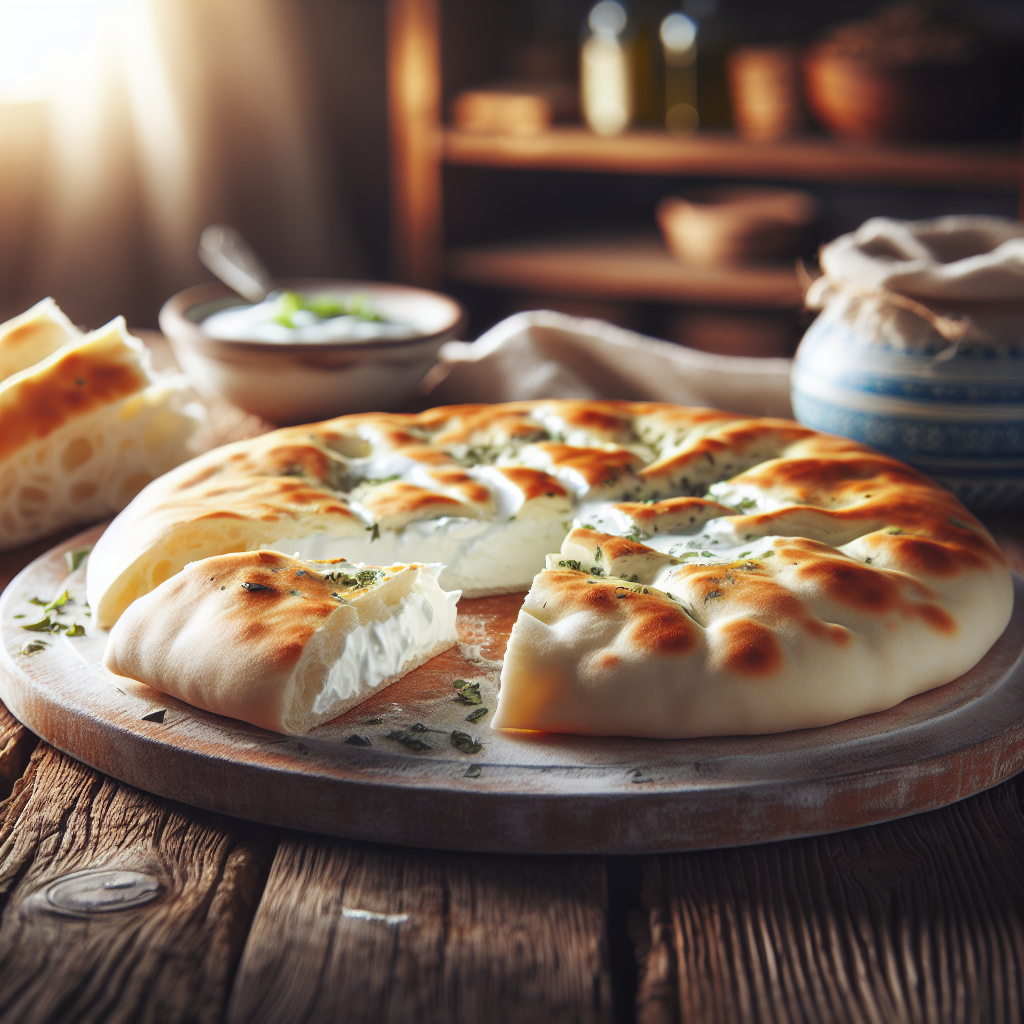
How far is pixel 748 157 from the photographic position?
4.75m

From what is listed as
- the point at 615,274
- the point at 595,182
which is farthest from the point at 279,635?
the point at 595,182

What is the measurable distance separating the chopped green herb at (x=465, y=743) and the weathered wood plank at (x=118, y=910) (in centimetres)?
24

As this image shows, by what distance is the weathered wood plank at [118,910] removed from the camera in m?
1.10

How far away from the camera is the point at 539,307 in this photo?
5398 millimetres

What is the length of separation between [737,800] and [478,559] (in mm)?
727

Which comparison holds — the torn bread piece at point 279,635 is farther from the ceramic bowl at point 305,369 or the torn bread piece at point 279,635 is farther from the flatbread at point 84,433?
the ceramic bowl at point 305,369

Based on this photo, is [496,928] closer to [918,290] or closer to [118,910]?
[118,910]

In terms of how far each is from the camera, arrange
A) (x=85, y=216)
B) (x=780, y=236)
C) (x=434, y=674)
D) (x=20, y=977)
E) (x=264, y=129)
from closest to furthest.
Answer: (x=20, y=977), (x=434, y=674), (x=780, y=236), (x=85, y=216), (x=264, y=129)

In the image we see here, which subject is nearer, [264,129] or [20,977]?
[20,977]

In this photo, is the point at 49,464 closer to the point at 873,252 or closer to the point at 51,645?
the point at 51,645

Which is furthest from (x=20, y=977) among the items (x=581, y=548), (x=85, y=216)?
(x=85, y=216)

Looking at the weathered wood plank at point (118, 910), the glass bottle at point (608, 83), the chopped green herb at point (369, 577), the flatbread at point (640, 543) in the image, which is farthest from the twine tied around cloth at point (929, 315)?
the glass bottle at point (608, 83)

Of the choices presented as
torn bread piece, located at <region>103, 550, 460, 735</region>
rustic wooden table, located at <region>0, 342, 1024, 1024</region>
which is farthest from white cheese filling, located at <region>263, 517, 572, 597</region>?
rustic wooden table, located at <region>0, 342, 1024, 1024</region>

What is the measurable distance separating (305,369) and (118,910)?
1.62m
